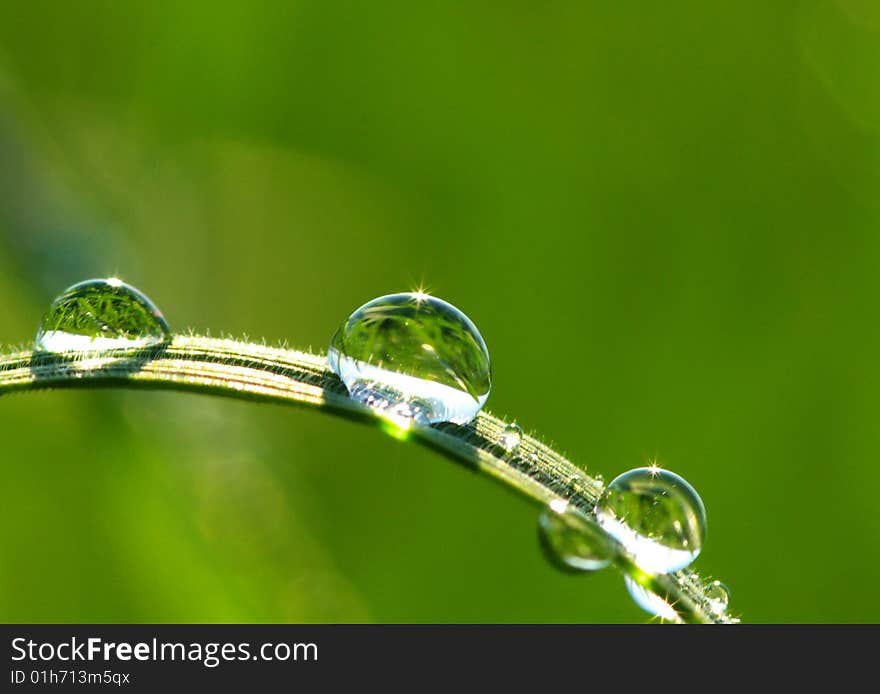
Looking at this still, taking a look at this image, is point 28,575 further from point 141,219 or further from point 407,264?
point 141,219

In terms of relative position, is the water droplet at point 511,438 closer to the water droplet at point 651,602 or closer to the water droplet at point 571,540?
the water droplet at point 571,540

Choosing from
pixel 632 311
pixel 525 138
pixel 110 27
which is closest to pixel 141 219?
pixel 110 27

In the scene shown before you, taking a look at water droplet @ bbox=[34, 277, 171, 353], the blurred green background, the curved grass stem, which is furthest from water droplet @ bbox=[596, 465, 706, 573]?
water droplet @ bbox=[34, 277, 171, 353]

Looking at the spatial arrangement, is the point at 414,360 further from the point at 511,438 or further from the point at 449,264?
the point at 449,264

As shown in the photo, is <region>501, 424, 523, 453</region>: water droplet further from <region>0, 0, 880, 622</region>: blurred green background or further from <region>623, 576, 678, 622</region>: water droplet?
<region>0, 0, 880, 622</region>: blurred green background

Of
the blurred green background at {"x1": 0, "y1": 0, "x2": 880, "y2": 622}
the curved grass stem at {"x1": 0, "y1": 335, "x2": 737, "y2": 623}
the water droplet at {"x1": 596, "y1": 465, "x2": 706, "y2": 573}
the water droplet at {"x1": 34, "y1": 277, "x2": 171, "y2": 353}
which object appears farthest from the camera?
the blurred green background at {"x1": 0, "y1": 0, "x2": 880, "y2": 622}

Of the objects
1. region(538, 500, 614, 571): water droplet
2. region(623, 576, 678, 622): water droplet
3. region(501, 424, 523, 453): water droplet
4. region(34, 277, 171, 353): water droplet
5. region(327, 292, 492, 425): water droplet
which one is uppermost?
region(34, 277, 171, 353): water droplet

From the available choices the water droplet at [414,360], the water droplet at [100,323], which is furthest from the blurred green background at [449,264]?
the water droplet at [414,360]
